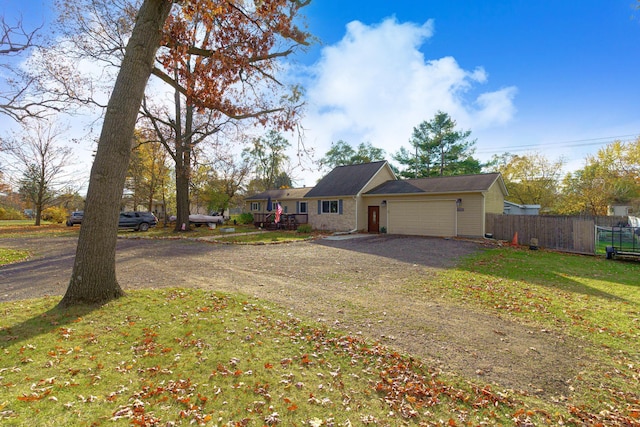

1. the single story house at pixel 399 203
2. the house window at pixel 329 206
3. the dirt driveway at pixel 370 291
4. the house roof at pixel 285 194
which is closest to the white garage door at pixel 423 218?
the single story house at pixel 399 203

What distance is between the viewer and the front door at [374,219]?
2062 cm

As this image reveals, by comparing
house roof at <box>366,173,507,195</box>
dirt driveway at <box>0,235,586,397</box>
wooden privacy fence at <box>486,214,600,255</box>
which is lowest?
dirt driveway at <box>0,235,586,397</box>

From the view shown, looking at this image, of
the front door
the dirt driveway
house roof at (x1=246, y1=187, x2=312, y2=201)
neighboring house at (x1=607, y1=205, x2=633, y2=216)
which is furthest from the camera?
neighboring house at (x1=607, y1=205, x2=633, y2=216)

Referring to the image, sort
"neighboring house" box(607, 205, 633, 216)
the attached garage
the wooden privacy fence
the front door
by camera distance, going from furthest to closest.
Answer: "neighboring house" box(607, 205, 633, 216) < the front door < the attached garage < the wooden privacy fence

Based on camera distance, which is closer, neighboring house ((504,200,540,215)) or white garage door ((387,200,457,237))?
white garage door ((387,200,457,237))

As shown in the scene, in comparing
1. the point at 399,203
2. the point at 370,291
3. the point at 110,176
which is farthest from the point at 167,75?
the point at 399,203

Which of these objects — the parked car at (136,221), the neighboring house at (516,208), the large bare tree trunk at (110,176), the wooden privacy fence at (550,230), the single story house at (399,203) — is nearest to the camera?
the large bare tree trunk at (110,176)

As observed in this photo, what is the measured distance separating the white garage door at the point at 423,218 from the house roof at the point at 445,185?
73cm

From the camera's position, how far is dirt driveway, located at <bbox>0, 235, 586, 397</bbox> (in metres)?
3.72

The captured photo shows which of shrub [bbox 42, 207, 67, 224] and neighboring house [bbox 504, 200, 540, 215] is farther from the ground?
neighboring house [bbox 504, 200, 540, 215]

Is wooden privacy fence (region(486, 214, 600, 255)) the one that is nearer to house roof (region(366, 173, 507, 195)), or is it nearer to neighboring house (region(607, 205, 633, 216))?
house roof (region(366, 173, 507, 195))

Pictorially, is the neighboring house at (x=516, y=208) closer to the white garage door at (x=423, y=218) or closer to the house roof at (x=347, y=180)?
the white garage door at (x=423, y=218)

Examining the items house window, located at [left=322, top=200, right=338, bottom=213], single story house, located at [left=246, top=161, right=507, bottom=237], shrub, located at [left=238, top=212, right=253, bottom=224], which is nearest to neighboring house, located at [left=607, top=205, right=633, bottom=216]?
single story house, located at [left=246, top=161, right=507, bottom=237]

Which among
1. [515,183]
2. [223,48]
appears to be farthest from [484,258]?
[515,183]
